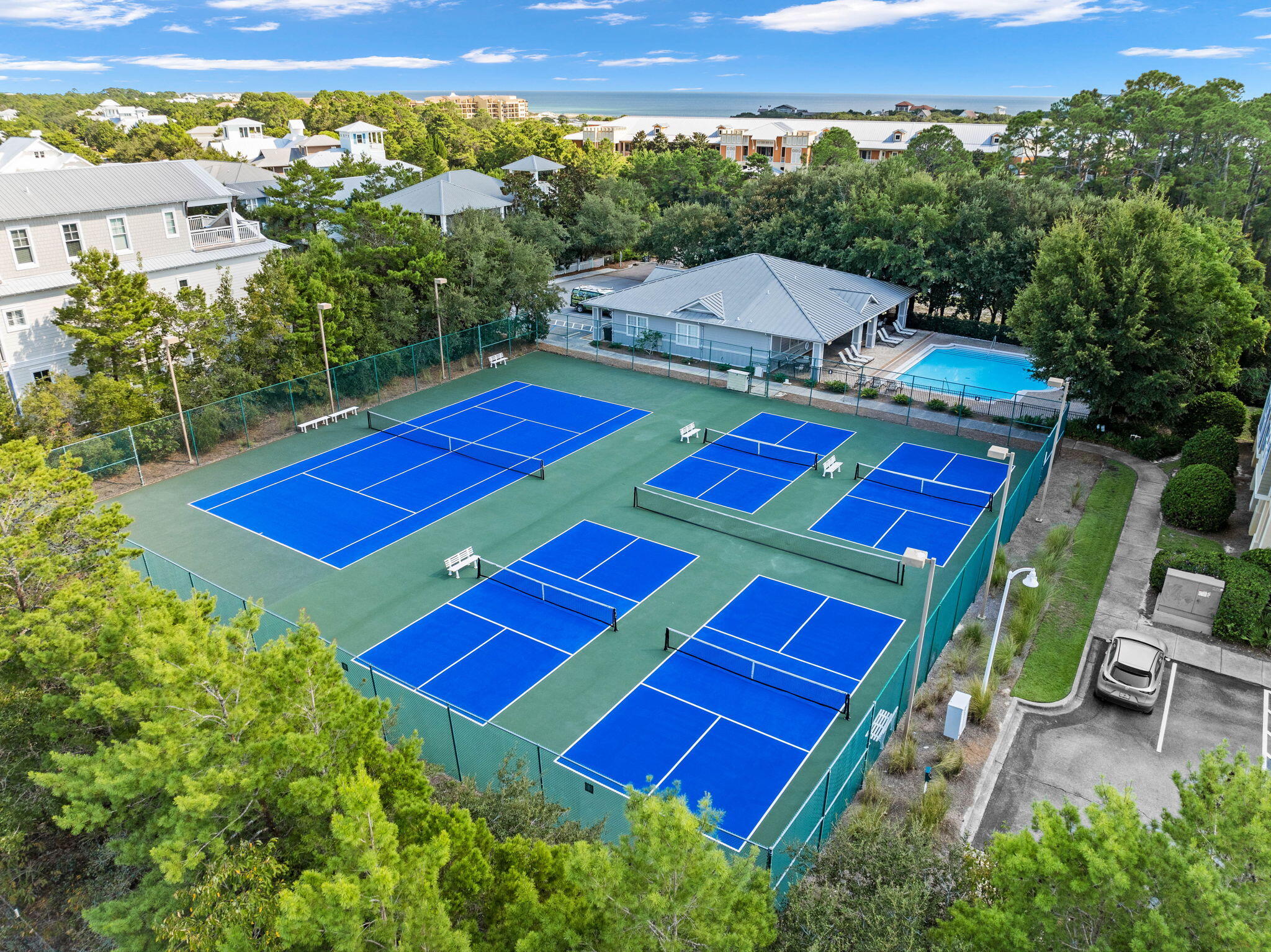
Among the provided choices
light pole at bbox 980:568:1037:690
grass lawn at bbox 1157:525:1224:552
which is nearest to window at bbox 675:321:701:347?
light pole at bbox 980:568:1037:690

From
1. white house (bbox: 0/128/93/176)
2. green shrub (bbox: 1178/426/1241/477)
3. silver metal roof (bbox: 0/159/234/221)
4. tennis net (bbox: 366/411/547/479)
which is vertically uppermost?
white house (bbox: 0/128/93/176)

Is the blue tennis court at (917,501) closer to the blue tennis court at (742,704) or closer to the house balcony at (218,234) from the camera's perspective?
the blue tennis court at (742,704)

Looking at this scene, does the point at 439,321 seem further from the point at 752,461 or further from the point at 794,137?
the point at 794,137

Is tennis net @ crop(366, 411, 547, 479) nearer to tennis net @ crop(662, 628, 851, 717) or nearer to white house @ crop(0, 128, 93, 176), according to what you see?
tennis net @ crop(662, 628, 851, 717)

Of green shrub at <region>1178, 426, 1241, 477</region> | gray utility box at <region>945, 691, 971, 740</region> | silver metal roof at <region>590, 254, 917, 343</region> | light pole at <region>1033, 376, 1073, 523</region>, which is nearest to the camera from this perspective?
gray utility box at <region>945, 691, 971, 740</region>

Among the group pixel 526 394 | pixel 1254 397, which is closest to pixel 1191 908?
pixel 526 394

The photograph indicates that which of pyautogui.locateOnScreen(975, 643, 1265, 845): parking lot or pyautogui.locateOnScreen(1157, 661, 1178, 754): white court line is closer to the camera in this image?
pyautogui.locateOnScreen(975, 643, 1265, 845): parking lot

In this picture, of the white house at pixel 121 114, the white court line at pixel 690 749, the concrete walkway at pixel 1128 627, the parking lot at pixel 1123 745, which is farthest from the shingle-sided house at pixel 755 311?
the white house at pixel 121 114
